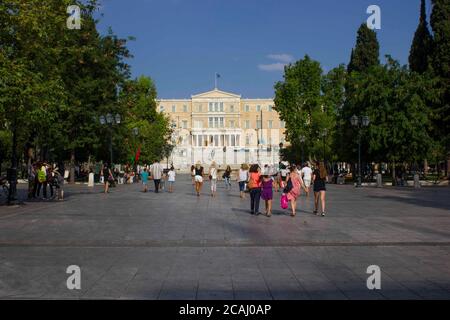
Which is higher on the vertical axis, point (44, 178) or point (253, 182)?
point (44, 178)

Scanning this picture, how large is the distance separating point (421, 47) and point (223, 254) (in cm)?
4862

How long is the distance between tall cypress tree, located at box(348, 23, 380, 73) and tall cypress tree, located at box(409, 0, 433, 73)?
8.78 meters

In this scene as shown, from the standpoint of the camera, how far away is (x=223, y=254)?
33.6 feet

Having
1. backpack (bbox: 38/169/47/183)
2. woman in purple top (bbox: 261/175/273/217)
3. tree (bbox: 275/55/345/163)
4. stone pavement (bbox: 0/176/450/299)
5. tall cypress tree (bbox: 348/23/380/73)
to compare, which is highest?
tall cypress tree (bbox: 348/23/380/73)

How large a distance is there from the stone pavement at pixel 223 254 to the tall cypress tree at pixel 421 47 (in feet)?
126

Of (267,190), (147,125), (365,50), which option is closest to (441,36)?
(365,50)

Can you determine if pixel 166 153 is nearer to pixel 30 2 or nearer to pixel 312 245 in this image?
pixel 30 2

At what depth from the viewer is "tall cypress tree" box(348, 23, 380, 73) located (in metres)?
63.4

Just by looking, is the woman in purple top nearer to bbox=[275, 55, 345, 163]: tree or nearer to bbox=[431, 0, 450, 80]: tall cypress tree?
bbox=[431, 0, 450, 80]: tall cypress tree

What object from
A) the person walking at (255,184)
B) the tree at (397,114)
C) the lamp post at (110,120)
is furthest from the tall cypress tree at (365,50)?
the person walking at (255,184)

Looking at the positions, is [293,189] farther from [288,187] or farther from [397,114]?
[397,114]

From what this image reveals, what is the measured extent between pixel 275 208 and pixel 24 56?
34.8 feet

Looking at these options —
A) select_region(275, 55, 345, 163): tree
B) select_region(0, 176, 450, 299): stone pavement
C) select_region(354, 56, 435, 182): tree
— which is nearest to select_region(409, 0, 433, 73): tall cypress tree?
select_region(354, 56, 435, 182): tree

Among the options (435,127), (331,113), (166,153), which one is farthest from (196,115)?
(435,127)
